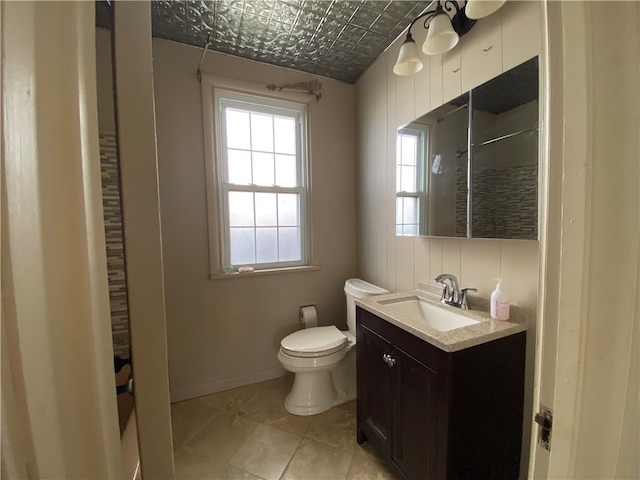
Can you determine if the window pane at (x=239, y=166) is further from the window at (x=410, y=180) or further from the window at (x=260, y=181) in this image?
the window at (x=410, y=180)

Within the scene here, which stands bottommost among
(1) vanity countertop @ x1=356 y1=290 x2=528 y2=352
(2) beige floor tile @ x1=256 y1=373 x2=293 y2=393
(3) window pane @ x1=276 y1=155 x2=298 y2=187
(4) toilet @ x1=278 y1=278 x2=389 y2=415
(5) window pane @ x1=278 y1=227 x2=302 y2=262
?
(2) beige floor tile @ x1=256 y1=373 x2=293 y2=393

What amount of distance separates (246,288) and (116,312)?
4.85ft

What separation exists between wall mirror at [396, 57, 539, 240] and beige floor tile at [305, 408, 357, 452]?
1.28m

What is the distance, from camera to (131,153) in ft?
1.28

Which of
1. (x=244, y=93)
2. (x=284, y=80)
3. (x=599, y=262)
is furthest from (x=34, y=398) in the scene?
(x=284, y=80)

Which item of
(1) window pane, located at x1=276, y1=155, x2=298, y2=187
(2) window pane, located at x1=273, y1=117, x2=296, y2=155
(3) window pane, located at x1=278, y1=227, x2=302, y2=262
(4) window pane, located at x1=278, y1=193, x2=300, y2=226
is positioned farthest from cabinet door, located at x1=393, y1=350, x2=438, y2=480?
(2) window pane, located at x1=273, y1=117, x2=296, y2=155

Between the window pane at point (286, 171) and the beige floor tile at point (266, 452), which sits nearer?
the beige floor tile at point (266, 452)

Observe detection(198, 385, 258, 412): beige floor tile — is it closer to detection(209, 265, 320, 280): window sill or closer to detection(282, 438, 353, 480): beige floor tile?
detection(282, 438, 353, 480): beige floor tile

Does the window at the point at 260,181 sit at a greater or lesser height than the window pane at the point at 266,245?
greater

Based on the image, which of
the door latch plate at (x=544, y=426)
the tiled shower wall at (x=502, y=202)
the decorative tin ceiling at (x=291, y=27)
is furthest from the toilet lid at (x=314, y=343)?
the decorative tin ceiling at (x=291, y=27)

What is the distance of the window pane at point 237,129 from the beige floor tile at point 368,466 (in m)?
2.13

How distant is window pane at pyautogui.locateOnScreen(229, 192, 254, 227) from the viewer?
1956 millimetres

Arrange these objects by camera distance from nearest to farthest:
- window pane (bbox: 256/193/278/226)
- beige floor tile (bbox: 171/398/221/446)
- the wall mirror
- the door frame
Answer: the door frame
the wall mirror
beige floor tile (bbox: 171/398/221/446)
window pane (bbox: 256/193/278/226)

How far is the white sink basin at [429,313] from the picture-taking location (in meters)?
1.23
